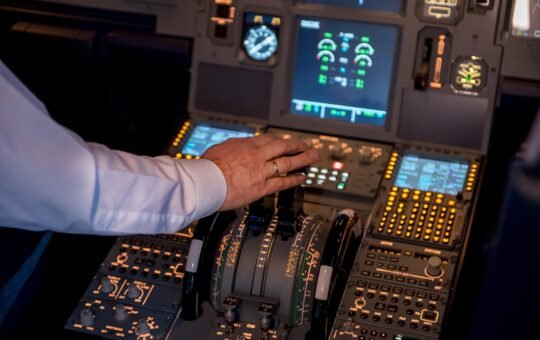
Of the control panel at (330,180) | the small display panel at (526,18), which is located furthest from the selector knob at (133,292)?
the small display panel at (526,18)

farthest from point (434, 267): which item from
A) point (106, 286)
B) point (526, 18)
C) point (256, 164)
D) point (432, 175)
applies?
point (106, 286)

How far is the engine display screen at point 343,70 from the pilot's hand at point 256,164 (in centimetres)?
64

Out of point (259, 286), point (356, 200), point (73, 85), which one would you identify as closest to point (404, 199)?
point (356, 200)

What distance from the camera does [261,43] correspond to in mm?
3301

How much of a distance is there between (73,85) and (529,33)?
6.56 ft

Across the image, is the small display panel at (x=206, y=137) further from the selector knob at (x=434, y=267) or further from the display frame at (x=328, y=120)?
the selector knob at (x=434, y=267)

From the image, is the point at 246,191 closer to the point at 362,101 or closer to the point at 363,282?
the point at 363,282

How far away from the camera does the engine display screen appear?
317cm

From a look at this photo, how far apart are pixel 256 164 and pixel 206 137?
0.82m

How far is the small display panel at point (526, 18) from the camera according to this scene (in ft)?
9.84

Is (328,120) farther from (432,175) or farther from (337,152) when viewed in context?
(432,175)

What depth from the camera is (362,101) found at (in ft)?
10.6

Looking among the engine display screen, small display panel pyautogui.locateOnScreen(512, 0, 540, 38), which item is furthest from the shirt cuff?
small display panel pyautogui.locateOnScreen(512, 0, 540, 38)

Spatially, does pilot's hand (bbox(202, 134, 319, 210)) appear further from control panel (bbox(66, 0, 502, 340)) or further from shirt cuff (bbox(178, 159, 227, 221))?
control panel (bbox(66, 0, 502, 340))
